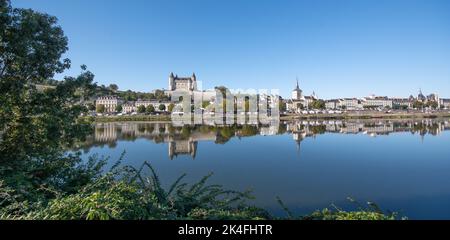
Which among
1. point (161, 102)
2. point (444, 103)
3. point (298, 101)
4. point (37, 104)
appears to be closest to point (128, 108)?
point (161, 102)

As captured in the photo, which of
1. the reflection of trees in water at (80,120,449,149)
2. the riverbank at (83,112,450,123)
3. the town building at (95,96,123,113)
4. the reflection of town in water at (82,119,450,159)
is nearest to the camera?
the reflection of town in water at (82,119,450,159)

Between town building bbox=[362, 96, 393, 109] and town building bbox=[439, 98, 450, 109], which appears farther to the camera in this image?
town building bbox=[362, 96, 393, 109]

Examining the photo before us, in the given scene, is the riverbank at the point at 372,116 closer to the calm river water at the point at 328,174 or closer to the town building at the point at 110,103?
the calm river water at the point at 328,174

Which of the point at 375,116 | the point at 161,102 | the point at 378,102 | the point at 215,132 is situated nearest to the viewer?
the point at 215,132

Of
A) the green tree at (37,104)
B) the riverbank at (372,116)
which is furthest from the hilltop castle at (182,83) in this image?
the green tree at (37,104)

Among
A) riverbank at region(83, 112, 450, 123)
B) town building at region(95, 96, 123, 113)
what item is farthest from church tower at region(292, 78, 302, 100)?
town building at region(95, 96, 123, 113)

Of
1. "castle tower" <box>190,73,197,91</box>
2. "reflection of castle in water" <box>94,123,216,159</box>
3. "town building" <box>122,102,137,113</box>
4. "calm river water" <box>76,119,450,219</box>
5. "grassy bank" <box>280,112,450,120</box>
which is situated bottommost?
"calm river water" <box>76,119,450,219</box>

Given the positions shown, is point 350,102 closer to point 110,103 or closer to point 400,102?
point 400,102

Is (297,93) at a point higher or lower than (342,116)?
higher

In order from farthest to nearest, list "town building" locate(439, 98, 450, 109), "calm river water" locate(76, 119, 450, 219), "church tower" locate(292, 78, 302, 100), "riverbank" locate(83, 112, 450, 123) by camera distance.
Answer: "church tower" locate(292, 78, 302, 100)
"town building" locate(439, 98, 450, 109)
"riverbank" locate(83, 112, 450, 123)
"calm river water" locate(76, 119, 450, 219)

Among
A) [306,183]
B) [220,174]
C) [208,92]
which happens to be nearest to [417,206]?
[306,183]

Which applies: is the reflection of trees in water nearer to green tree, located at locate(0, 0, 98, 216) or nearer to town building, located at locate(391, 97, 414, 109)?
green tree, located at locate(0, 0, 98, 216)
